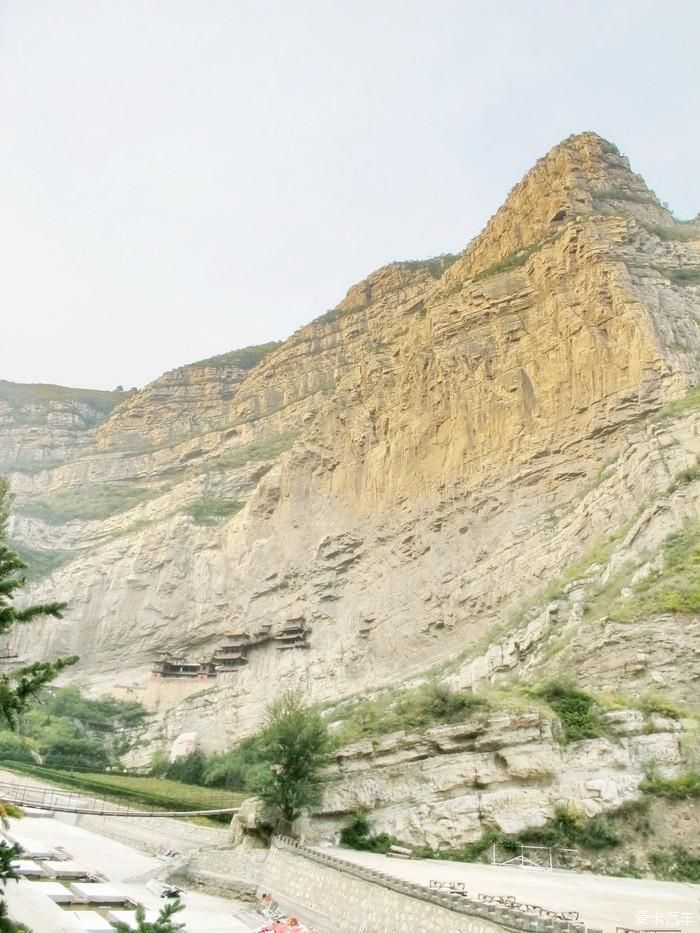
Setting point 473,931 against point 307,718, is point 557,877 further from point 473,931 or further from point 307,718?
point 307,718

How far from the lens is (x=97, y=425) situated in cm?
11306

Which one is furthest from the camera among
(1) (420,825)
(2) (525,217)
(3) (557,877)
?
(2) (525,217)

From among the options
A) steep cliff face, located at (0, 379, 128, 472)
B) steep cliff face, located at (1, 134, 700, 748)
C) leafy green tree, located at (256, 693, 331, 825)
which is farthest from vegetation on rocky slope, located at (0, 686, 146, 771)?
steep cliff face, located at (0, 379, 128, 472)

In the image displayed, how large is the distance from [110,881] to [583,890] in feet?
37.7

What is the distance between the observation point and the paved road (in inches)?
439

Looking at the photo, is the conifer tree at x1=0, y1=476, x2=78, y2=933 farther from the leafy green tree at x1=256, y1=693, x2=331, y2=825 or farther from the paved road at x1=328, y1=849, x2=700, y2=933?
the leafy green tree at x1=256, y1=693, x2=331, y2=825

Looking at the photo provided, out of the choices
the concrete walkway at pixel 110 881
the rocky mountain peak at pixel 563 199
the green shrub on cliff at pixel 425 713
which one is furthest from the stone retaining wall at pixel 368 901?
the rocky mountain peak at pixel 563 199

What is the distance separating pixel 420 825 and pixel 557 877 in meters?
3.73

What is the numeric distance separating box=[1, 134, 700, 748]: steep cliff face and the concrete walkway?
14.3 meters

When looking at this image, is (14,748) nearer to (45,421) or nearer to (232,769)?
→ (232,769)

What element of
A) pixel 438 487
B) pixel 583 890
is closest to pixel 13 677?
pixel 583 890

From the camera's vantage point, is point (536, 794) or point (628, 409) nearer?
point (536, 794)

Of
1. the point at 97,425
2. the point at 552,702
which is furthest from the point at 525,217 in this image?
the point at 97,425

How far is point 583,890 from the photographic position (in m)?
13.4
